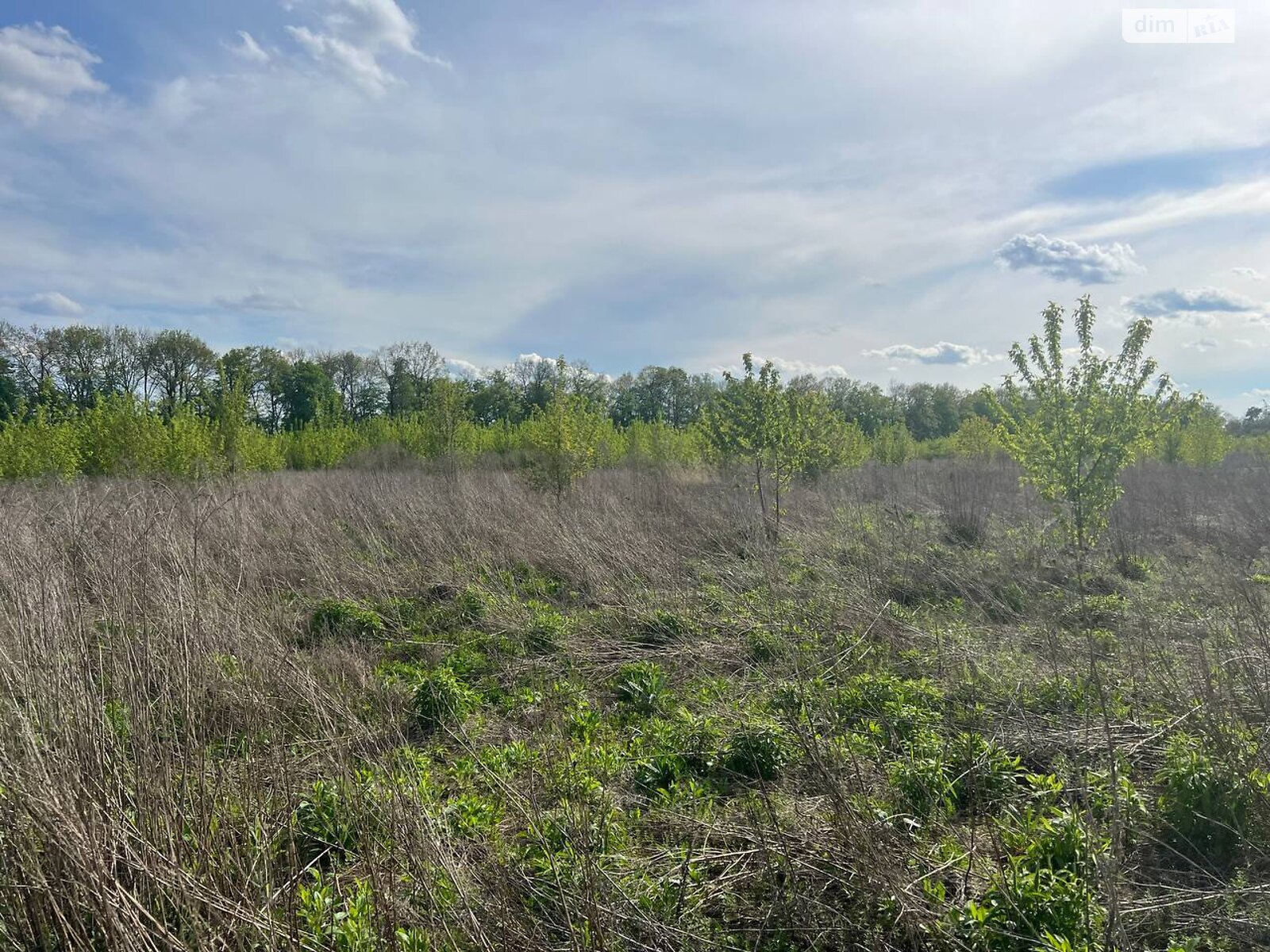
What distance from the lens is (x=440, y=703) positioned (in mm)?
4836

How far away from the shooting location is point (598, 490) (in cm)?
1570

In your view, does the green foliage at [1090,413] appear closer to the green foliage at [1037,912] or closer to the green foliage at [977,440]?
the green foliage at [1037,912]

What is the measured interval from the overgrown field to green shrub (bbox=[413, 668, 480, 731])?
0.09 feet

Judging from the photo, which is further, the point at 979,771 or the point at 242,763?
the point at 979,771

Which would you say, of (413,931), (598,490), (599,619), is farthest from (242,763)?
(598,490)

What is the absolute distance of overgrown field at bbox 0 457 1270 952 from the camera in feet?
7.45

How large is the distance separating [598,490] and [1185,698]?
1242 cm

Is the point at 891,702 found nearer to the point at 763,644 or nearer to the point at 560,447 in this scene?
the point at 763,644

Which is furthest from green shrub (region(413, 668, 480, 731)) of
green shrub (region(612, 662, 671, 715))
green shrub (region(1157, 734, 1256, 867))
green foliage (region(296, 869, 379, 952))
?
green shrub (region(1157, 734, 1256, 867))

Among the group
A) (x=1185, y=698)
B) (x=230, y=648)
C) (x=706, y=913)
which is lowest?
(x=706, y=913)

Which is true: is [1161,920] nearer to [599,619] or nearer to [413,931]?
[413,931]

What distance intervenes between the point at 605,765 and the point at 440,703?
1465mm

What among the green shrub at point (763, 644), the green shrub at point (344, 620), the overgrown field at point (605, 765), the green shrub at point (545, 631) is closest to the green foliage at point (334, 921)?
the overgrown field at point (605, 765)

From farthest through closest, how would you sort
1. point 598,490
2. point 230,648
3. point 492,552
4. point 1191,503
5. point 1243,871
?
point 1191,503 → point 598,490 → point 492,552 → point 230,648 → point 1243,871
